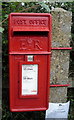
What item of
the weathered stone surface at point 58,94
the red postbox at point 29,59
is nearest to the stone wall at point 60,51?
the weathered stone surface at point 58,94

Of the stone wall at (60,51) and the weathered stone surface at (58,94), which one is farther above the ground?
the stone wall at (60,51)

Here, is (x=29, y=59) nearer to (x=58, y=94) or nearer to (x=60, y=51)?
(x=60, y=51)

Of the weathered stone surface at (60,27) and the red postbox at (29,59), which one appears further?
the weathered stone surface at (60,27)

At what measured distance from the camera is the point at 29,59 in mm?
2072

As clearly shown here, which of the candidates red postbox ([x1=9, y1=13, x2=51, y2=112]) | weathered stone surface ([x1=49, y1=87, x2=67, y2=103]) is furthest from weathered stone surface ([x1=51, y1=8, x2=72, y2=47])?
weathered stone surface ([x1=49, y1=87, x2=67, y2=103])

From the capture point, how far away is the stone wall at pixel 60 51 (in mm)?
2316

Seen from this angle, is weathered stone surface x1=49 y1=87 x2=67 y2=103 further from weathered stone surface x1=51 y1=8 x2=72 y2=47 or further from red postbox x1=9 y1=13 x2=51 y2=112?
weathered stone surface x1=51 y1=8 x2=72 y2=47

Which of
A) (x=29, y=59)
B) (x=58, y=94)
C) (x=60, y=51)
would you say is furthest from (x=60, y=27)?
(x=58, y=94)

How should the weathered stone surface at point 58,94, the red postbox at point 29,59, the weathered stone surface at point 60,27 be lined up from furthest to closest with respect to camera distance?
the weathered stone surface at point 58,94, the weathered stone surface at point 60,27, the red postbox at point 29,59

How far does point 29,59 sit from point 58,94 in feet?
2.59

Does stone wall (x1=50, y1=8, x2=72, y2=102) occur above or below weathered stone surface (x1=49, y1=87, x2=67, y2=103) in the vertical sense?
above

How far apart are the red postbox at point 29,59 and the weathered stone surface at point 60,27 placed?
29cm

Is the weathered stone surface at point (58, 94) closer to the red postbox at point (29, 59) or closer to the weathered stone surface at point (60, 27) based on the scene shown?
the red postbox at point (29, 59)

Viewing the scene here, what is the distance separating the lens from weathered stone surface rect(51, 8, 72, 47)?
2.31 meters
